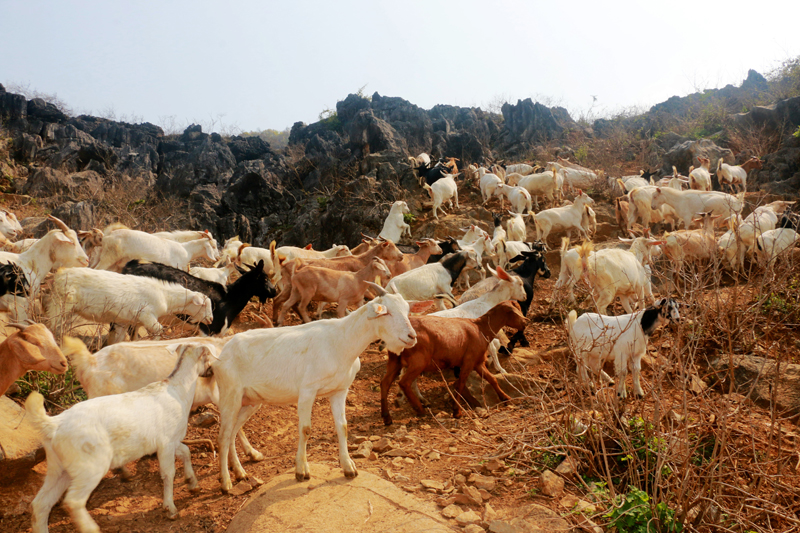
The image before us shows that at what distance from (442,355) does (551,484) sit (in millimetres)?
2170

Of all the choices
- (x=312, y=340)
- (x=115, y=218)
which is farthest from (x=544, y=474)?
(x=115, y=218)

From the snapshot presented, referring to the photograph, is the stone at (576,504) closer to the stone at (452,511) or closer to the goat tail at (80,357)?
the stone at (452,511)

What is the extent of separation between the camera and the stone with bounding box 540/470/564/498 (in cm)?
407

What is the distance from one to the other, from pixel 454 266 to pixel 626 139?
72.5 ft

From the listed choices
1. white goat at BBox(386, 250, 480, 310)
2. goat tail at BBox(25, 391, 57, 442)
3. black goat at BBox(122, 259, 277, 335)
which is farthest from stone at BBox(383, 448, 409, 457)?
white goat at BBox(386, 250, 480, 310)

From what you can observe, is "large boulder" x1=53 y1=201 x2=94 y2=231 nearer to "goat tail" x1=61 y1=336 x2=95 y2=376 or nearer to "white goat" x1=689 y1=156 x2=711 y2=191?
"goat tail" x1=61 y1=336 x2=95 y2=376

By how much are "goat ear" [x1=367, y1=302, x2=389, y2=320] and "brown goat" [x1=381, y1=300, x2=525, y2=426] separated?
1.23 meters

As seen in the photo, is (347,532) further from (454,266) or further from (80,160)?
(80,160)

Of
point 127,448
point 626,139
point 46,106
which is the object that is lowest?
point 127,448

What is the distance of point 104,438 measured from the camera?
364cm

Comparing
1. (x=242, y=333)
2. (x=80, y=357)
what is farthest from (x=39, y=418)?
(x=242, y=333)

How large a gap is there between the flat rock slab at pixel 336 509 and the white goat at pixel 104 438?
744 mm

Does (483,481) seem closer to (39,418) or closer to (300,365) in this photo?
(300,365)

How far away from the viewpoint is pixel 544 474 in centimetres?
423
